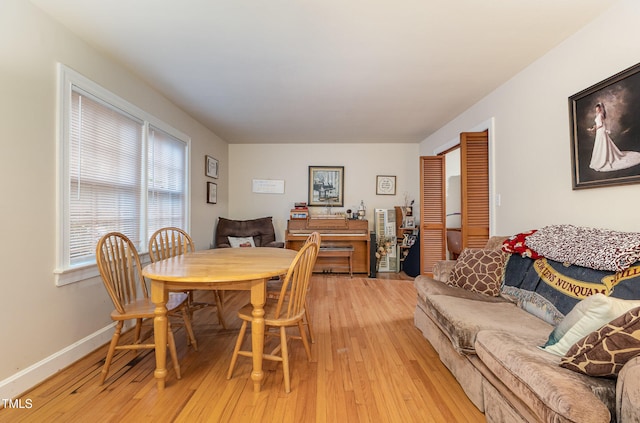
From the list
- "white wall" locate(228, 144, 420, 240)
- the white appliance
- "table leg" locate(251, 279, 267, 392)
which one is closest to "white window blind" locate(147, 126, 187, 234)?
"white wall" locate(228, 144, 420, 240)

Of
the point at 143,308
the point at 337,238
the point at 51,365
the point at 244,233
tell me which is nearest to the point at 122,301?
the point at 143,308

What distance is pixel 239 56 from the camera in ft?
7.38

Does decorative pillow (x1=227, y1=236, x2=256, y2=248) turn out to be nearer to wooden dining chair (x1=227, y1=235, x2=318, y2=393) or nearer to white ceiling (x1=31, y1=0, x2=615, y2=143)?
white ceiling (x1=31, y1=0, x2=615, y2=143)

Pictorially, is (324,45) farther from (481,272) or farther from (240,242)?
(240,242)

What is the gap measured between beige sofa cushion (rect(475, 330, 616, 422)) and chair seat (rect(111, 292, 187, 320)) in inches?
71.9

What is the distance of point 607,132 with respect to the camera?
1747mm

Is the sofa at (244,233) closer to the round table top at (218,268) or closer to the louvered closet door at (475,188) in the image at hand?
the round table top at (218,268)

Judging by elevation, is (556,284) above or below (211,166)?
below

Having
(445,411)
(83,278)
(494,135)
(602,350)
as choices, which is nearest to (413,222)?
(494,135)

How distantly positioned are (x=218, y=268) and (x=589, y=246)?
7.09 feet

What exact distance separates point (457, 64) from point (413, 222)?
118 inches

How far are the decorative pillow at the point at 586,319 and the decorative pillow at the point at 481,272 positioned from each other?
2.90 ft

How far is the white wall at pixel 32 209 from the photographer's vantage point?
1.57 meters

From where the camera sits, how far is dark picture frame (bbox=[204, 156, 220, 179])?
4227 millimetres
